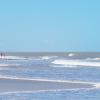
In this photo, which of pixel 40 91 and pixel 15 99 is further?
pixel 40 91

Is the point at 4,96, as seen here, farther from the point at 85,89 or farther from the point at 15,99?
the point at 85,89

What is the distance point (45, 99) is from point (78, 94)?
1964 millimetres

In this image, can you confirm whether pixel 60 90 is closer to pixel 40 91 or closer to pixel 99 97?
pixel 40 91

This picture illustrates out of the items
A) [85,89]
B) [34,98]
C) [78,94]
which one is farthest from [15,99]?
[85,89]

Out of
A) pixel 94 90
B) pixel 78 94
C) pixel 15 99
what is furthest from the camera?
pixel 94 90

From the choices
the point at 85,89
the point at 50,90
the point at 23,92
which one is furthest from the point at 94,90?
the point at 23,92

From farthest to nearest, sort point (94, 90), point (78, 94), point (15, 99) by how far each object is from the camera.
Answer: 1. point (94, 90)
2. point (78, 94)
3. point (15, 99)

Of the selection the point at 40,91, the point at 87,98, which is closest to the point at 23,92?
the point at 40,91

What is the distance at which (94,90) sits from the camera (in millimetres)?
17172

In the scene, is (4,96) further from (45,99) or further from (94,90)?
(94,90)

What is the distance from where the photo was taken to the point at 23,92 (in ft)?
53.2

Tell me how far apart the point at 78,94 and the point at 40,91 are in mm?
1881

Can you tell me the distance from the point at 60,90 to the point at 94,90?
1592 mm

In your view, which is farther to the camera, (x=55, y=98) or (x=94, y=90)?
(x=94, y=90)
